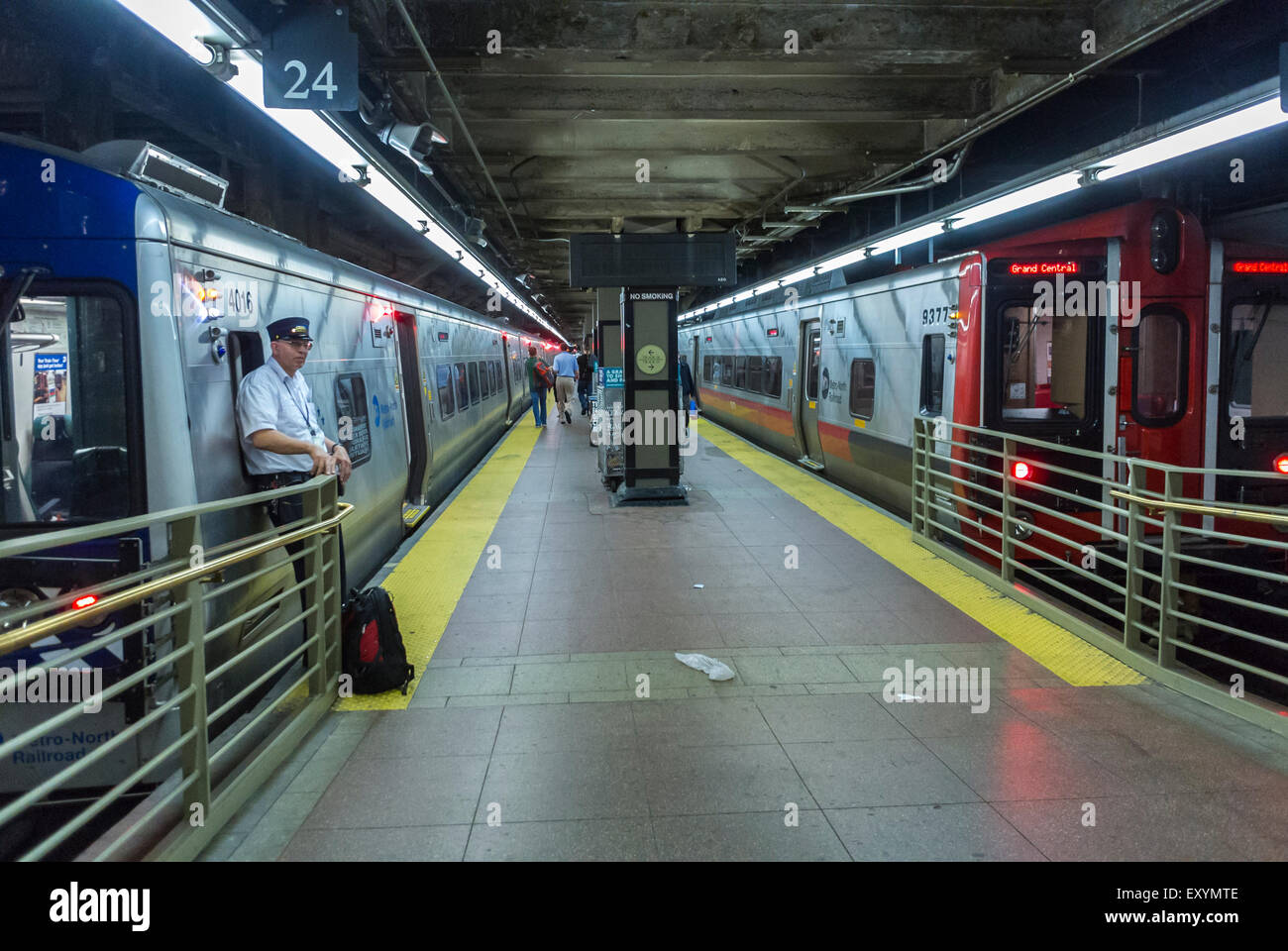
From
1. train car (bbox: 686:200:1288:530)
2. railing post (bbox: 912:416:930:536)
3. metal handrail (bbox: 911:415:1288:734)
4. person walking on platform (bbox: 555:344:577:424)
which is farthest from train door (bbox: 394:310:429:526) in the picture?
person walking on platform (bbox: 555:344:577:424)

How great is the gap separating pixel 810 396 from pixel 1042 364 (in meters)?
5.74

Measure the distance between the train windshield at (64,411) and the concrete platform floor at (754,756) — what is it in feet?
4.65

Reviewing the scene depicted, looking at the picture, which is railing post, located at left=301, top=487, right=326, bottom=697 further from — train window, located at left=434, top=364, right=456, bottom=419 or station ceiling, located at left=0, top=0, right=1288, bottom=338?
train window, located at left=434, top=364, right=456, bottom=419

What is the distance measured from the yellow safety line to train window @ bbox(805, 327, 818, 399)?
4.31 meters

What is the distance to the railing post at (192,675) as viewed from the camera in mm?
3346

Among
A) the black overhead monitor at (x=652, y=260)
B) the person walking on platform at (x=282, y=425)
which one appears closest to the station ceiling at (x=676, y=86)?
the black overhead monitor at (x=652, y=260)

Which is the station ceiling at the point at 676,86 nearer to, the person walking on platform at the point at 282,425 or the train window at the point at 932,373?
the train window at the point at 932,373

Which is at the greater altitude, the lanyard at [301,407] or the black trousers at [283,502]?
the lanyard at [301,407]

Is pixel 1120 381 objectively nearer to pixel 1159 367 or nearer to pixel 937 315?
pixel 1159 367

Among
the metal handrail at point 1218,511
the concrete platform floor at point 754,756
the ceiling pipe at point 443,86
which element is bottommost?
the concrete platform floor at point 754,756

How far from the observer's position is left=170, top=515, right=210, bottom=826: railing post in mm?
3346

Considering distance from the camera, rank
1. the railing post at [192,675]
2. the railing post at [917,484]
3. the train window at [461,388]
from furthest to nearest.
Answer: the train window at [461,388], the railing post at [917,484], the railing post at [192,675]

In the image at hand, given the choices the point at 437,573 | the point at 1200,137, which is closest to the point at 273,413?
the point at 437,573

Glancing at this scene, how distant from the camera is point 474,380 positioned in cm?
1598
